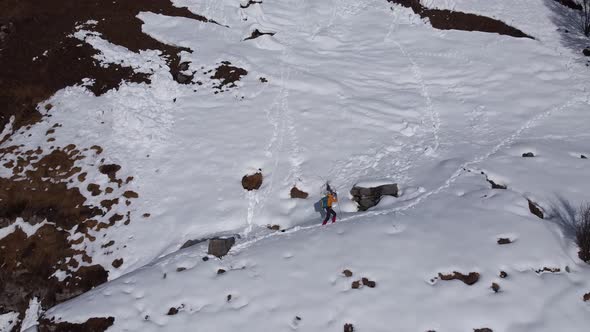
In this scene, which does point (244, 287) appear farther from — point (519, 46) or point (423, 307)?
point (519, 46)

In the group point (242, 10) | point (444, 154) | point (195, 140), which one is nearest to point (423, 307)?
point (444, 154)

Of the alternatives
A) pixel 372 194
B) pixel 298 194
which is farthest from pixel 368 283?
pixel 298 194

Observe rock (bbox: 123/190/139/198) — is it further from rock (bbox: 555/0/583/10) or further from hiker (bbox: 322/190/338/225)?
rock (bbox: 555/0/583/10)

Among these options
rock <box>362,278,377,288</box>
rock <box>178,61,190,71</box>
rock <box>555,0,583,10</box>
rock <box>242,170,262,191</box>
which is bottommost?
rock <box>242,170,262,191</box>

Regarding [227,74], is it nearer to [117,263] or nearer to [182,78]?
[182,78]

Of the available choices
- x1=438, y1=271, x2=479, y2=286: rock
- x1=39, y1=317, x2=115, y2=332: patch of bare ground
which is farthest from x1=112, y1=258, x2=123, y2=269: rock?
x1=438, y1=271, x2=479, y2=286: rock

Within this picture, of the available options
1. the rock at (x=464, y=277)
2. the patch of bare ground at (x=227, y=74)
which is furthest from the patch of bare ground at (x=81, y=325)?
the patch of bare ground at (x=227, y=74)
